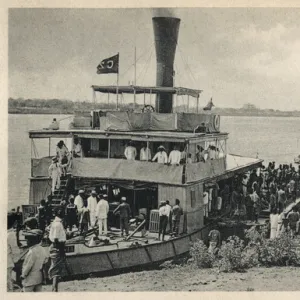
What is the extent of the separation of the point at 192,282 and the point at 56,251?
1752mm

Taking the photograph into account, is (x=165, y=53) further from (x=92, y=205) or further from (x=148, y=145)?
(x=92, y=205)

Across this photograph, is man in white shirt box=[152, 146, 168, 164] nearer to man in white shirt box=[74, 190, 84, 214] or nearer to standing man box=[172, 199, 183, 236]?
standing man box=[172, 199, 183, 236]

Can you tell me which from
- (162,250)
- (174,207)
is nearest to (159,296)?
(162,250)

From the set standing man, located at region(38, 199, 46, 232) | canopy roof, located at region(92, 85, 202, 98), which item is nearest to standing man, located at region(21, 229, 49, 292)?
standing man, located at region(38, 199, 46, 232)

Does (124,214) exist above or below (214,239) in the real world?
above

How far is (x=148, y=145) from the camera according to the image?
925 centimetres

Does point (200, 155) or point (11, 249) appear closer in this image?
point (11, 249)

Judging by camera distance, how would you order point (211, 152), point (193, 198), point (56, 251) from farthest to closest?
point (211, 152) → point (193, 198) → point (56, 251)

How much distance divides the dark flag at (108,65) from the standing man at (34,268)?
2442 mm

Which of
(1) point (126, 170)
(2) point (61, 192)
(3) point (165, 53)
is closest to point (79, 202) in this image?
(2) point (61, 192)

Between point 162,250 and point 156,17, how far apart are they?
3.10m

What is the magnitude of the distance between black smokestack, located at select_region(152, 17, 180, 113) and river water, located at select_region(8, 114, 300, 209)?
1032 mm

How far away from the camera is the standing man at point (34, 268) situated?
758 centimetres

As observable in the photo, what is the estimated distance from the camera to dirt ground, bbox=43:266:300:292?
793 centimetres
